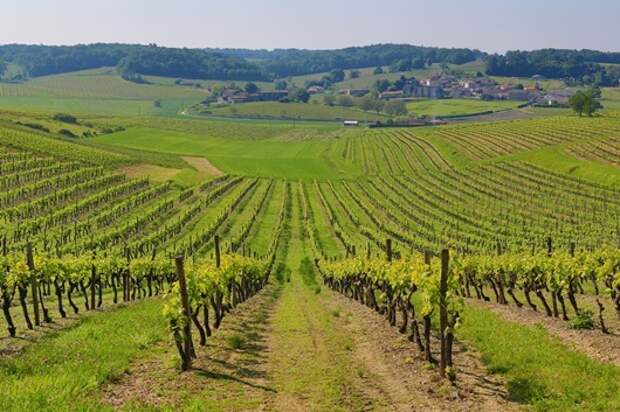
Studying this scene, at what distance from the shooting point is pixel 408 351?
831 inches

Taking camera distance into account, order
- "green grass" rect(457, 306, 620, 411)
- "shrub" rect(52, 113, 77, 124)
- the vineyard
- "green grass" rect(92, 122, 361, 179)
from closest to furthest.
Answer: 1. "green grass" rect(457, 306, 620, 411)
2. the vineyard
3. "green grass" rect(92, 122, 361, 179)
4. "shrub" rect(52, 113, 77, 124)

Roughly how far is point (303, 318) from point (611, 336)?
1378cm

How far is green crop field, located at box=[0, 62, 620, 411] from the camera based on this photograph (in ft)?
57.0

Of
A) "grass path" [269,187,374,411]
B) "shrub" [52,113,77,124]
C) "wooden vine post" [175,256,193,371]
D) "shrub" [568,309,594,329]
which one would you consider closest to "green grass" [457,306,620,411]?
"shrub" [568,309,594,329]

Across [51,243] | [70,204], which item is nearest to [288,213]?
[70,204]

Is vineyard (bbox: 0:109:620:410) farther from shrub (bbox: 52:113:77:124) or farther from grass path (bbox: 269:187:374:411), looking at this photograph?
shrub (bbox: 52:113:77:124)

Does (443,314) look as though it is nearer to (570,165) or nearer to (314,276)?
(314,276)

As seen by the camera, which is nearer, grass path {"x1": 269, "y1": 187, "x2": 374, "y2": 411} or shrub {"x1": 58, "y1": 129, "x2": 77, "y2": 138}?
grass path {"x1": 269, "y1": 187, "x2": 374, "y2": 411}

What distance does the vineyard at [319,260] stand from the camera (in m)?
17.9

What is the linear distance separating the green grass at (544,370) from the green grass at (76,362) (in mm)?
11292

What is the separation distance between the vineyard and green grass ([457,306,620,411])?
0.11 meters

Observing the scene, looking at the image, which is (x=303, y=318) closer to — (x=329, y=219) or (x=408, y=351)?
(x=408, y=351)

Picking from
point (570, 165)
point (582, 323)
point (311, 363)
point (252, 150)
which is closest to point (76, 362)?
point (311, 363)

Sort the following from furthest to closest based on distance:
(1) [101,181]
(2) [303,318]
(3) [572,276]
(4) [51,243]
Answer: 1. (1) [101,181]
2. (4) [51,243]
3. (2) [303,318]
4. (3) [572,276]
